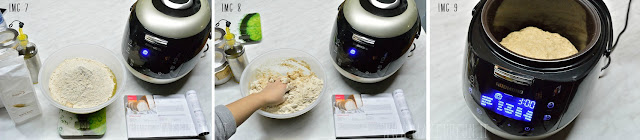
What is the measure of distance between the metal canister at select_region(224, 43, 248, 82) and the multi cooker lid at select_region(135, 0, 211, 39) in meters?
0.07

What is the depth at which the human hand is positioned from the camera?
959mm

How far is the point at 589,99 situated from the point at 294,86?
0.53m

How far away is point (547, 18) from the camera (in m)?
0.98

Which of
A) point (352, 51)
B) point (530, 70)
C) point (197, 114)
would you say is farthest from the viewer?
point (197, 114)

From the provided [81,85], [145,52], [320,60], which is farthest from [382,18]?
[81,85]

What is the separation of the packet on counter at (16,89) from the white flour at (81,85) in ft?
0.14

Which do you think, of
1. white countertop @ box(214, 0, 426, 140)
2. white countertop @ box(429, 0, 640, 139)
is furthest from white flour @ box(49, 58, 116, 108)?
white countertop @ box(429, 0, 640, 139)

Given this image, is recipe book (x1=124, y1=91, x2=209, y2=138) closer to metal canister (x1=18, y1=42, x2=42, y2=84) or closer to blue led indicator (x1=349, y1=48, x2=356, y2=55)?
metal canister (x1=18, y1=42, x2=42, y2=84)

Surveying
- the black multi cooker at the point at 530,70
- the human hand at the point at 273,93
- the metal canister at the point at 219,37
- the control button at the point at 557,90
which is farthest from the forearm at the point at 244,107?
the control button at the point at 557,90

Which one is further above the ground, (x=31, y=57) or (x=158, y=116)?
(x=31, y=57)

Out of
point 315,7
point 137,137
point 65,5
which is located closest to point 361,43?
point 315,7

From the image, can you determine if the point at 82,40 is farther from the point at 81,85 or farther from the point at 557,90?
the point at 557,90

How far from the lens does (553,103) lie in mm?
837

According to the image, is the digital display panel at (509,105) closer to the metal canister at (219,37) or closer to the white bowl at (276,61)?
the white bowl at (276,61)
